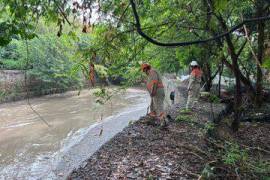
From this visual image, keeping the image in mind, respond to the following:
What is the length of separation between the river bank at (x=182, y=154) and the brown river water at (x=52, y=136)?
1036mm

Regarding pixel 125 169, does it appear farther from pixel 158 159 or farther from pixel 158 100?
pixel 158 100

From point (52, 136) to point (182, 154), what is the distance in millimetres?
6585

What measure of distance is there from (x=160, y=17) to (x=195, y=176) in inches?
150

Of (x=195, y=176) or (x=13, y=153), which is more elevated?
(x=195, y=176)

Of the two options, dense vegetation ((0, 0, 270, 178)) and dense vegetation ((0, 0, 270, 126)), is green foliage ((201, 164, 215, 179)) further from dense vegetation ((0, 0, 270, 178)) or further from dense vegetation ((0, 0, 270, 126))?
dense vegetation ((0, 0, 270, 126))

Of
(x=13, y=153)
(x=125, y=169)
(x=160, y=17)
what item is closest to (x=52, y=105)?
(x=13, y=153)

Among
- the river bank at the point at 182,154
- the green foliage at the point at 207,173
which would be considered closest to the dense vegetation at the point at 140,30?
the river bank at the point at 182,154

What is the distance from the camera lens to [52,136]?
1181cm

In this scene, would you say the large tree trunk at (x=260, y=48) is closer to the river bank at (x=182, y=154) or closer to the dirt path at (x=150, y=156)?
the river bank at (x=182, y=154)

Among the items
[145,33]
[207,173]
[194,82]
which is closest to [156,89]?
[194,82]

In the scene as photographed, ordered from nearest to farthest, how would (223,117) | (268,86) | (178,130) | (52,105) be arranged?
(178,130) → (223,117) → (268,86) → (52,105)

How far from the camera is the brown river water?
27.8 feet

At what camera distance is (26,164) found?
8.79 meters

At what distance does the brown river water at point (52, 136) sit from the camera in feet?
27.8
